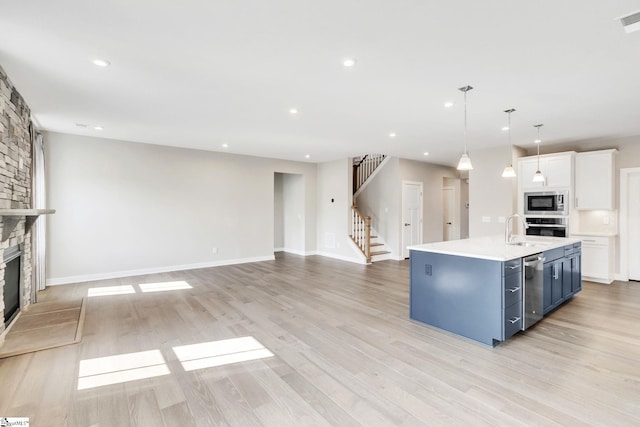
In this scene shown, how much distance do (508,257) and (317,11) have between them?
2.70 m

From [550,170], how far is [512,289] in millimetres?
4120

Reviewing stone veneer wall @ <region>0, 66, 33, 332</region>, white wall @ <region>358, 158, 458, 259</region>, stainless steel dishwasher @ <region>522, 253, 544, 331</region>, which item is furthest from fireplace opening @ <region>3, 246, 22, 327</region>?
white wall @ <region>358, 158, 458, 259</region>

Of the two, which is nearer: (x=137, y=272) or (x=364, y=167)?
(x=137, y=272)

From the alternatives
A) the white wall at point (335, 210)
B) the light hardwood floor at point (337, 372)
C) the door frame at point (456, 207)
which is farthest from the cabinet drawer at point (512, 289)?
the door frame at point (456, 207)

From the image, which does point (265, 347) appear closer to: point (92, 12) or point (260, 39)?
point (260, 39)

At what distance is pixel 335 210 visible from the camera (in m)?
8.44

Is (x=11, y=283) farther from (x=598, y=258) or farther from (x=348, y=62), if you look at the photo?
(x=598, y=258)

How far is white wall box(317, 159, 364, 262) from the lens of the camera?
317 inches

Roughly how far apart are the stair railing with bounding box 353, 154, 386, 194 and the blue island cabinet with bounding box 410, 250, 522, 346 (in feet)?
18.3

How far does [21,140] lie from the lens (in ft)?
12.7

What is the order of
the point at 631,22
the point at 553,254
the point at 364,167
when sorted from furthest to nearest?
1. the point at 364,167
2. the point at 553,254
3. the point at 631,22

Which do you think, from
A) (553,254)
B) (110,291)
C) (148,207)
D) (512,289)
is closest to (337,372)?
(512,289)

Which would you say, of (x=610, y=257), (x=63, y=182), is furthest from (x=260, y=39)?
(x=610, y=257)

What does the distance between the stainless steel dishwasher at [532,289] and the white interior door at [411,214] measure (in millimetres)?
4525
